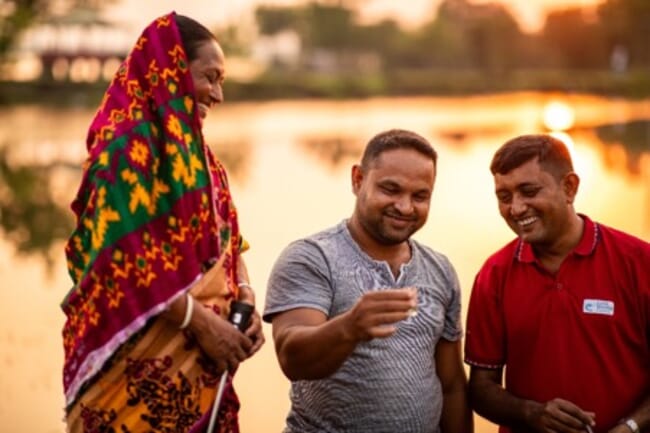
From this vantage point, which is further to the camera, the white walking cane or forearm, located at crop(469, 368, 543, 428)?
forearm, located at crop(469, 368, 543, 428)

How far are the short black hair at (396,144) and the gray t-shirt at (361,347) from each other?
24 cm

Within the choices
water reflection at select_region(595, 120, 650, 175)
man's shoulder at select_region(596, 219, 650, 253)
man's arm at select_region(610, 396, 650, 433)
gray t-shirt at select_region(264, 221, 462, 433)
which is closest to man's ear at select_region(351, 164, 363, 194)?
gray t-shirt at select_region(264, 221, 462, 433)

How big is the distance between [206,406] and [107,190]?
2.09 feet

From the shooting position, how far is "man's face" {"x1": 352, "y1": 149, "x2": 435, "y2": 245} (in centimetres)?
290

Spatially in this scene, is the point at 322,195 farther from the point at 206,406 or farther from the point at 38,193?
the point at 206,406

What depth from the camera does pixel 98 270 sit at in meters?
2.73

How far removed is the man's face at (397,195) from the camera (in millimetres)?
2898

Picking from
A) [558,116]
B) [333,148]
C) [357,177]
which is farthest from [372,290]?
[558,116]

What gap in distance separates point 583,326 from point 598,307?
0.22ft

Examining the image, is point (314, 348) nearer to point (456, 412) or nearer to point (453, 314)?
point (453, 314)

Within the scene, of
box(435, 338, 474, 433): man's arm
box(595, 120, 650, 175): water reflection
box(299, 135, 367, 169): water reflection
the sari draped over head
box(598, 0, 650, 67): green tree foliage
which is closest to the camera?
the sari draped over head

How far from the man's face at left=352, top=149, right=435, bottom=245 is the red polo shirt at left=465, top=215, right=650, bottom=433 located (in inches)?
14.6

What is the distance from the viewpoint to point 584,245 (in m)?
3.04

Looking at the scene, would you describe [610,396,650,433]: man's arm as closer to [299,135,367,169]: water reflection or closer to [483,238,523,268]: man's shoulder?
[483,238,523,268]: man's shoulder
